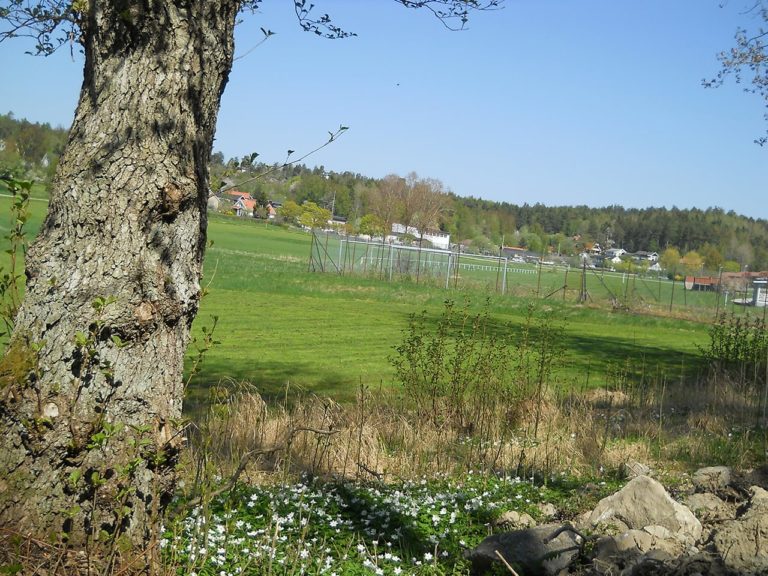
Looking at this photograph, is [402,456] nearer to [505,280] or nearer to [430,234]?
[505,280]

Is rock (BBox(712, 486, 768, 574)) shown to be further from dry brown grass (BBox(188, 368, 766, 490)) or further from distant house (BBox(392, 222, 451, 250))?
distant house (BBox(392, 222, 451, 250))

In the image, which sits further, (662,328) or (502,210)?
(502,210)

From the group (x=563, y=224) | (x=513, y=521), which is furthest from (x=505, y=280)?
(x=563, y=224)

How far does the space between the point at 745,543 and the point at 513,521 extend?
1327 millimetres

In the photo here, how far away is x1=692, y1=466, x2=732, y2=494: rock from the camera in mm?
5480

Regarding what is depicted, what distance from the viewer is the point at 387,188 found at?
85375 millimetres

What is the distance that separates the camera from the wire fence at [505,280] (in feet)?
123

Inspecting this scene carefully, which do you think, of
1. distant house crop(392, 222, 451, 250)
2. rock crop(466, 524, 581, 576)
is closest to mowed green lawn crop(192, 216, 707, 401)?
rock crop(466, 524, 581, 576)

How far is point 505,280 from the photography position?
39.2 metres

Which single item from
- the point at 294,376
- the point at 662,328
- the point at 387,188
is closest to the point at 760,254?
the point at 387,188

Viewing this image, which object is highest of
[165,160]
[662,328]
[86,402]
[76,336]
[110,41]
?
[110,41]

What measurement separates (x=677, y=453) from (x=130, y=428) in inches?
217

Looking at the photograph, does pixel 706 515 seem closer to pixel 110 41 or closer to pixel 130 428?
pixel 130 428

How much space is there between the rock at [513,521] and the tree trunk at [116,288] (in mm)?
2103
